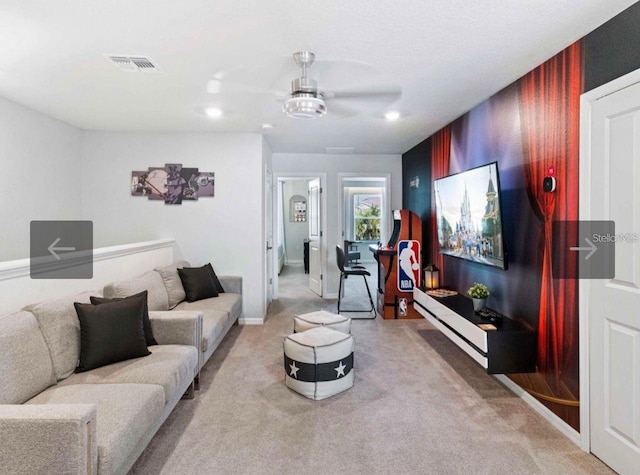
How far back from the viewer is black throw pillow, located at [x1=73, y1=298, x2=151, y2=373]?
7.16 feet

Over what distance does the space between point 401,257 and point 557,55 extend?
2888 millimetres

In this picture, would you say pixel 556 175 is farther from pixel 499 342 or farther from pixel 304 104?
pixel 304 104

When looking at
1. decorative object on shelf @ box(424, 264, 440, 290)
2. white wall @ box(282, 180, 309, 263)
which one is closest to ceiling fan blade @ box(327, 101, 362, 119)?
decorative object on shelf @ box(424, 264, 440, 290)

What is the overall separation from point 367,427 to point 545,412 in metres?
1.22

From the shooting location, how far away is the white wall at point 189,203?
452cm

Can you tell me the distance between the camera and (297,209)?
395 inches

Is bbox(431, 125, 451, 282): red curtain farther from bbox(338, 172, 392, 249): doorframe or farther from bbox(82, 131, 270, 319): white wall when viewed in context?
bbox(82, 131, 270, 319): white wall

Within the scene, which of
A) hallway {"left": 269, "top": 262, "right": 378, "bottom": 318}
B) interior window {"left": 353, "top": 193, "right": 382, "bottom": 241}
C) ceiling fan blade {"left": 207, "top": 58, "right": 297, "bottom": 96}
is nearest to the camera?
ceiling fan blade {"left": 207, "top": 58, "right": 297, "bottom": 96}

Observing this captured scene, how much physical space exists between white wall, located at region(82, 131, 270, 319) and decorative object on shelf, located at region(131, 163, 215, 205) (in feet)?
0.21

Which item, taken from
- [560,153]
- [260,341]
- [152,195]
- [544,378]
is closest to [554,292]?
[544,378]

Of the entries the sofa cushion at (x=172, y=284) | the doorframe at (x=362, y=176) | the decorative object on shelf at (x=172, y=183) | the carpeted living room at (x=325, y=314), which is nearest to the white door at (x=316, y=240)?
the doorframe at (x=362, y=176)

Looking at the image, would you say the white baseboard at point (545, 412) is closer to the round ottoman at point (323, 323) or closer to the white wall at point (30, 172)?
the round ottoman at point (323, 323)

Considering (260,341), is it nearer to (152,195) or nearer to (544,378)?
(152,195)

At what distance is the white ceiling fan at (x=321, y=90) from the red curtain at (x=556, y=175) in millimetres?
1092
